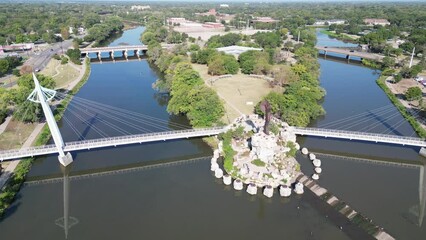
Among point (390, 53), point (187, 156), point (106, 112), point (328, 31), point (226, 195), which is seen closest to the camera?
point (226, 195)

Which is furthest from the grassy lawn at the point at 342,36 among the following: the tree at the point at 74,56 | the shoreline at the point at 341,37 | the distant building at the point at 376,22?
the tree at the point at 74,56

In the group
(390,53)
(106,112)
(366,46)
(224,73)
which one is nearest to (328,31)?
(366,46)

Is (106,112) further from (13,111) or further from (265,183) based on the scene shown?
(265,183)

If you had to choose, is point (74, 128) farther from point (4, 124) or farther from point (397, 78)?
point (397, 78)

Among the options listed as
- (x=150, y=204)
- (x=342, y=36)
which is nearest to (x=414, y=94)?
(x=150, y=204)

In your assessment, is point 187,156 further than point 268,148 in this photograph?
Yes

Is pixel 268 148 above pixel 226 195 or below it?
above
